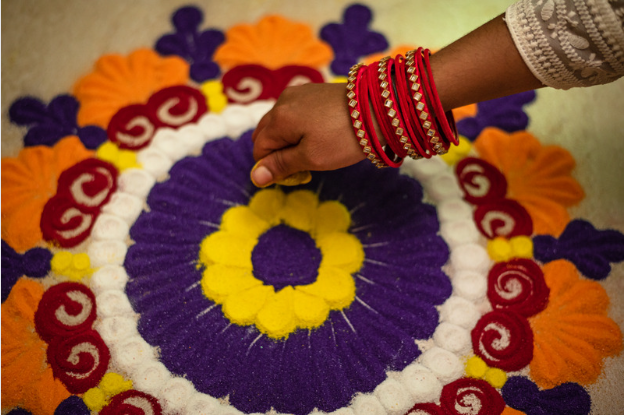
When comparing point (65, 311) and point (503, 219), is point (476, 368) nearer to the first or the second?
point (503, 219)

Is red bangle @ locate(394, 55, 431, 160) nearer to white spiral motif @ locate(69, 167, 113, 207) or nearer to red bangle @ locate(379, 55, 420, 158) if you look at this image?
red bangle @ locate(379, 55, 420, 158)

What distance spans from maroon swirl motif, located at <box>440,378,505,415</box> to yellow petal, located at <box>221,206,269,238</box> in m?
0.36

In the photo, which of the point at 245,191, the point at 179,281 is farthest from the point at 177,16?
the point at 179,281

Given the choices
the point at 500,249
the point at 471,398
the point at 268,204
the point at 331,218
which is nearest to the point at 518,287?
the point at 500,249

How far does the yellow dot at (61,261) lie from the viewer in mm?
707

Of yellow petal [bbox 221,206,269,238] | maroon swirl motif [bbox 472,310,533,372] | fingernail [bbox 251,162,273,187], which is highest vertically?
fingernail [bbox 251,162,273,187]

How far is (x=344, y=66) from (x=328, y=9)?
170 millimetres

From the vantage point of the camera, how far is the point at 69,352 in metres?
0.65

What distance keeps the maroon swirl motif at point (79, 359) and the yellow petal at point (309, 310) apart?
0.27 m

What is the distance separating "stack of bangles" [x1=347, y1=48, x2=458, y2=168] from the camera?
0.60m

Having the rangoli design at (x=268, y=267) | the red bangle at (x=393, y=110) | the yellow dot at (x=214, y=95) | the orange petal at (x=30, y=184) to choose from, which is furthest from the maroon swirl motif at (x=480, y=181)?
the orange petal at (x=30, y=184)

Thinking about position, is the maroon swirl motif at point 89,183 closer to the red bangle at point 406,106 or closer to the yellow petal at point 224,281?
the yellow petal at point 224,281

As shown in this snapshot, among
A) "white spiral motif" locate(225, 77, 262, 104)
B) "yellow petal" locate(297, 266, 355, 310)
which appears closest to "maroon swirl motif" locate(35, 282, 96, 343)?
"yellow petal" locate(297, 266, 355, 310)

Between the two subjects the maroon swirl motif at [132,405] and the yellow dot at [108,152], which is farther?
the yellow dot at [108,152]
